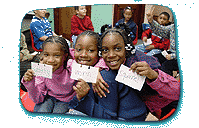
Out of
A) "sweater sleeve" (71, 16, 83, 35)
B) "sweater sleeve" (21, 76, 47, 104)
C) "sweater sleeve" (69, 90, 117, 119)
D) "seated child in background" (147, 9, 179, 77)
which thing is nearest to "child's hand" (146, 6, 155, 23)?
"seated child in background" (147, 9, 179, 77)

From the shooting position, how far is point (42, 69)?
0.85 metres

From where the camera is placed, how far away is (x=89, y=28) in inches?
Answer: 32.3

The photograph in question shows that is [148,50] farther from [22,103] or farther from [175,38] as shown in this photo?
[22,103]

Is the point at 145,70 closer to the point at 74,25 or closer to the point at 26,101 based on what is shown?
the point at 74,25

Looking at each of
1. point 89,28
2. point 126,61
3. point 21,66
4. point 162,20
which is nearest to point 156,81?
point 126,61

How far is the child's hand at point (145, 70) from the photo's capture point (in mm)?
721

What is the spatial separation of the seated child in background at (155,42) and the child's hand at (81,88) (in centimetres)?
33

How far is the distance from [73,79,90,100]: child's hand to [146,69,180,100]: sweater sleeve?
31 centimetres

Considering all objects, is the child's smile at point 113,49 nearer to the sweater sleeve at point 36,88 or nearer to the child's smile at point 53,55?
the child's smile at point 53,55

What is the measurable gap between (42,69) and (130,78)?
1.55ft

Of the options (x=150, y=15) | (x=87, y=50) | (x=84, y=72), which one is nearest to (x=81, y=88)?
(x=84, y=72)

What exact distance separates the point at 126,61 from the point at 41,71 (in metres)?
0.46

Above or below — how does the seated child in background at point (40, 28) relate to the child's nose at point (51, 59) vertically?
above

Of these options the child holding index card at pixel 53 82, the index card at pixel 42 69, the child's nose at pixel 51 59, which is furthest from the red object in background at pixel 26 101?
the child's nose at pixel 51 59
